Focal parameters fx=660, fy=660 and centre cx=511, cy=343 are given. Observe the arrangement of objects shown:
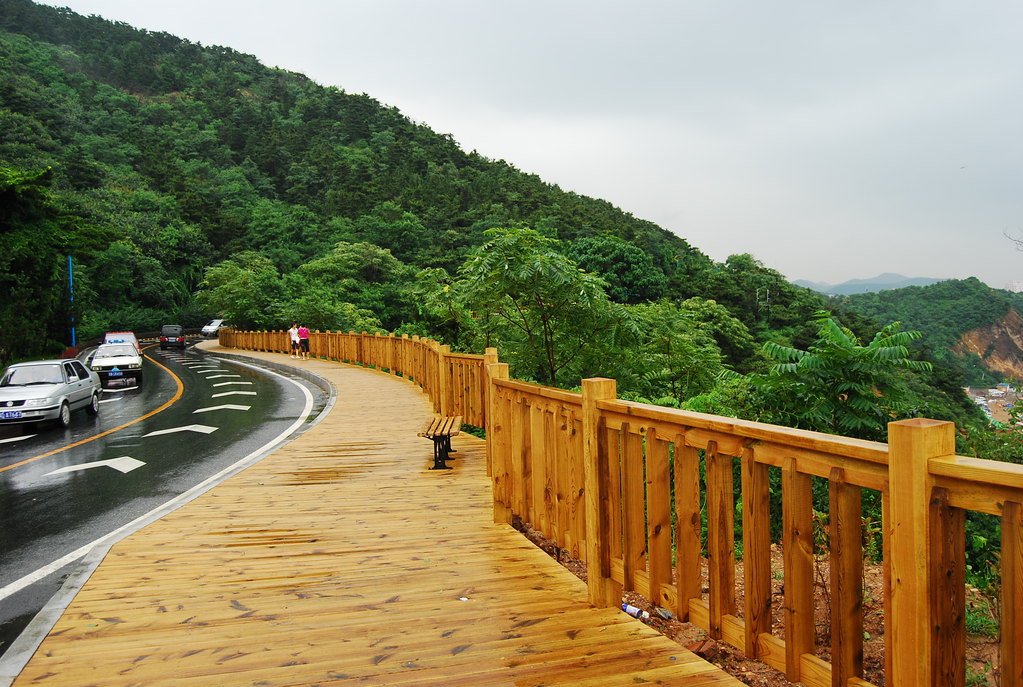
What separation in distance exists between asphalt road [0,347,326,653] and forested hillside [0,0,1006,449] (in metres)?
4.77

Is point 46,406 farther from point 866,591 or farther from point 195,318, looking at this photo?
point 195,318

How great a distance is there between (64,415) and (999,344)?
54.6 meters

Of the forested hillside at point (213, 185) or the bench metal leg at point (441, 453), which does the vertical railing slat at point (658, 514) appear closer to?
the bench metal leg at point (441, 453)

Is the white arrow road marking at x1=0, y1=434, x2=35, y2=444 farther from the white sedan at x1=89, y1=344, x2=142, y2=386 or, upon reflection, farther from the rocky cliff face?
the rocky cliff face

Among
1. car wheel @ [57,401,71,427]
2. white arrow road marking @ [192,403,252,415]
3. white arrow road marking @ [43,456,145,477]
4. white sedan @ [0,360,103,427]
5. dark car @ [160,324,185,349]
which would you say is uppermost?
dark car @ [160,324,185,349]

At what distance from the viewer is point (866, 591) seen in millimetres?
5504

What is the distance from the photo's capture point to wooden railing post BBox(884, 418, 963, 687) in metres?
1.93

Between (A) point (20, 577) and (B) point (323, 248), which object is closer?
(A) point (20, 577)

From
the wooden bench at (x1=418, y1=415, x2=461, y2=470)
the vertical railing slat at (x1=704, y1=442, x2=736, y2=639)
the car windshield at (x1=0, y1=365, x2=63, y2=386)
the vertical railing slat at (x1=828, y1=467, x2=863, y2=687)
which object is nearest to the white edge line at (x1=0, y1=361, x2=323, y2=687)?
the wooden bench at (x1=418, y1=415, x2=461, y2=470)

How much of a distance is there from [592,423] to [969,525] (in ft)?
22.0

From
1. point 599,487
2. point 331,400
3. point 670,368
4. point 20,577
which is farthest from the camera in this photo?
point 331,400

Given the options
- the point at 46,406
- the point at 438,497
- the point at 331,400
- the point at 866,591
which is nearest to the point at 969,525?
the point at 866,591

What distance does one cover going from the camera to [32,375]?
13.9 meters

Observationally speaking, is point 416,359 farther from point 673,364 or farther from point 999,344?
point 999,344
